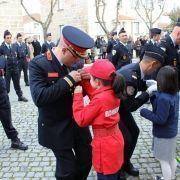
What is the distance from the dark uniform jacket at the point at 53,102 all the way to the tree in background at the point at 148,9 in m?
33.6

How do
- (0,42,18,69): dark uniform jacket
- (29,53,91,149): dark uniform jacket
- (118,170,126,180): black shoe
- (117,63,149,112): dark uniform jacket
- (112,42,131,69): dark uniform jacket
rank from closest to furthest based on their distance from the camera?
1. (29,53,91,149): dark uniform jacket
2. (117,63,149,112): dark uniform jacket
3. (118,170,126,180): black shoe
4. (112,42,131,69): dark uniform jacket
5. (0,42,18,69): dark uniform jacket

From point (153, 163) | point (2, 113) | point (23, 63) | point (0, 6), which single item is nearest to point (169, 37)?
point (153, 163)

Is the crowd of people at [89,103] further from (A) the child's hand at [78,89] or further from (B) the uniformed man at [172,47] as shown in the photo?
(B) the uniformed man at [172,47]

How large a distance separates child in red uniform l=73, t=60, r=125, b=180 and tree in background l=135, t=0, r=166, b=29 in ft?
110

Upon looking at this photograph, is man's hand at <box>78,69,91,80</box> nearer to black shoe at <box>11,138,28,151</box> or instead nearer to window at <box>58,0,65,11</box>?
black shoe at <box>11,138,28,151</box>

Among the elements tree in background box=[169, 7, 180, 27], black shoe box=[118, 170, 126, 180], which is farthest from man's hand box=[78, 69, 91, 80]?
tree in background box=[169, 7, 180, 27]

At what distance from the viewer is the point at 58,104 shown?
10.0ft

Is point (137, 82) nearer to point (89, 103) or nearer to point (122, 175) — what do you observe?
point (89, 103)

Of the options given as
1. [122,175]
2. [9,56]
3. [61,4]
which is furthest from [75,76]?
[61,4]

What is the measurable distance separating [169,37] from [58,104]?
2.82 m

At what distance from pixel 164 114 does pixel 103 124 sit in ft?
2.69

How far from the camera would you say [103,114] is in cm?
296

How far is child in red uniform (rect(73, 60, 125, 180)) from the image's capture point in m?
2.91

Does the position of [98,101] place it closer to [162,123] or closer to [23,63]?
[162,123]
